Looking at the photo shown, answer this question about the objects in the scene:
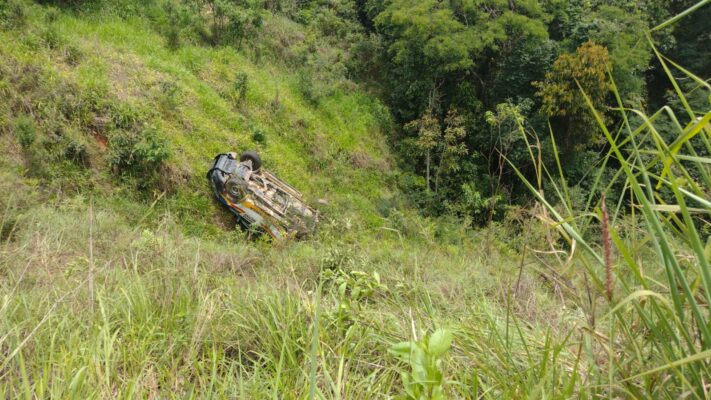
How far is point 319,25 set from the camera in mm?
14859

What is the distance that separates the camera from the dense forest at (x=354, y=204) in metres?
1.05

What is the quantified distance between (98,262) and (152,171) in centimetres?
473

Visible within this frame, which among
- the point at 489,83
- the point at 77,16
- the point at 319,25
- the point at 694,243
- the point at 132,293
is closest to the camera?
the point at 694,243

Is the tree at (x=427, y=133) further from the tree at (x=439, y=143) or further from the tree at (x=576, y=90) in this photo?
the tree at (x=576, y=90)

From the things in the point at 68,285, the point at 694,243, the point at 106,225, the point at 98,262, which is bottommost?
the point at 106,225

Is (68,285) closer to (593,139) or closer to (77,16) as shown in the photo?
(77,16)

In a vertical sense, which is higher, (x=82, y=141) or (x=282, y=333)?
A: (x=282, y=333)

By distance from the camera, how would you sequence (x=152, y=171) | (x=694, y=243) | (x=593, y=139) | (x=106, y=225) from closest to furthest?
(x=694, y=243) < (x=106, y=225) < (x=152, y=171) < (x=593, y=139)

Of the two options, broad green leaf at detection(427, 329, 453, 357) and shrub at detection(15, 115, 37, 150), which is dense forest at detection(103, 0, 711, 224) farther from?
broad green leaf at detection(427, 329, 453, 357)

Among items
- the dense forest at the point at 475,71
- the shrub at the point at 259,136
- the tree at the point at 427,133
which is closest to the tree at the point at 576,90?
the dense forest at the point at 475,71

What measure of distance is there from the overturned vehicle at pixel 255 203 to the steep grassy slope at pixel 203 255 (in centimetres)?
45

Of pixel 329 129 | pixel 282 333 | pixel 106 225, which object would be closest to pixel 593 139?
pixel 329 129

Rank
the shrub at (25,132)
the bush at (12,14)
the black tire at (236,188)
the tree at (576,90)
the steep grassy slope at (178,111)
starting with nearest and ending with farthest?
the shrub at (25,132)
the steep grassy slope at (178,111)
the black tire at (236,188)
the bush at (12,14)
the tree at (576,90)

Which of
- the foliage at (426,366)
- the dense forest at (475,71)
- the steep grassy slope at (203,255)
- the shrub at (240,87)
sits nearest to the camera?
the foliage at (426,366)
